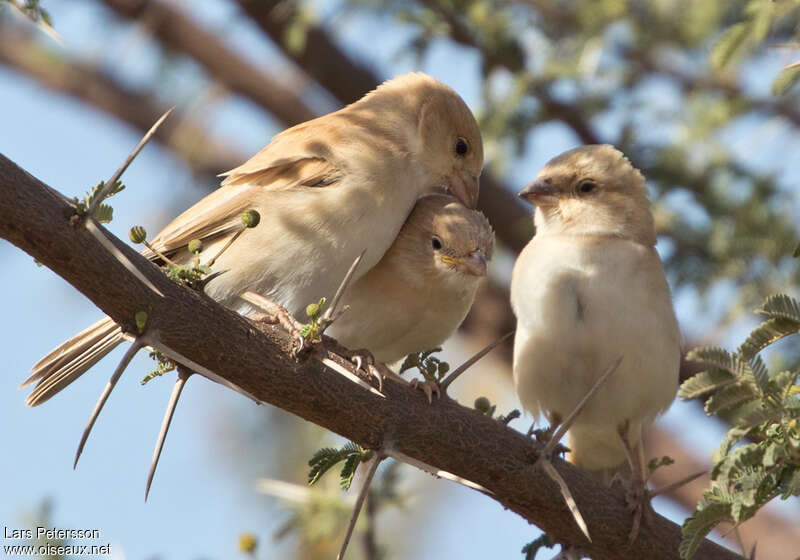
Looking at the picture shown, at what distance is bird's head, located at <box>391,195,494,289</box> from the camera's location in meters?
5.10

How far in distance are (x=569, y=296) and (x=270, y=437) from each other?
4.22 m

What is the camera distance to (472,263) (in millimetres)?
5145

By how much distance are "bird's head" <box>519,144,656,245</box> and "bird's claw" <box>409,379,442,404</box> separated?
1.91 metres

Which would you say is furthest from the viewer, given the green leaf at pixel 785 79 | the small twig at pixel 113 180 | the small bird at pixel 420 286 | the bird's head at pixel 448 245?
the bird's head at pixel 448 245

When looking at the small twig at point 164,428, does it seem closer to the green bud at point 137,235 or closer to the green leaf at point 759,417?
the green bud at point 137,235

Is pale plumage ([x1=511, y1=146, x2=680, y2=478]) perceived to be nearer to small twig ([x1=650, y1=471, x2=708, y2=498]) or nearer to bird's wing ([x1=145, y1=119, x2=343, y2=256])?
small twig ([x1=650, y1=471, x2=708, y2=498])

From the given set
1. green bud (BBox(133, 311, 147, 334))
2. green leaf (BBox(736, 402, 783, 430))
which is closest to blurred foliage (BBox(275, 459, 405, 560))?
green leaf (BBox(736, 402, 783, 430))

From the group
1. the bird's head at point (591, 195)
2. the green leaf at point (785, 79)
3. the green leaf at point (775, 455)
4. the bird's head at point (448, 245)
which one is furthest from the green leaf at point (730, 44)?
the green leaf at point (775, 455)

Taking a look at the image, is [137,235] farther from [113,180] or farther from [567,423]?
[567,423]

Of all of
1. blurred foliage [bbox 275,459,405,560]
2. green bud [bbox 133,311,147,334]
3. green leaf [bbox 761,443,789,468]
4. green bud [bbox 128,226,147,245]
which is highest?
blurred foliage [bbox 275,459,405,560]

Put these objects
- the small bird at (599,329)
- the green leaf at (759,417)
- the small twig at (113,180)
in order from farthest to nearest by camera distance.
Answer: the small bird at (599,329)
the green leaf at (759,417)
the small twig at (113,180)

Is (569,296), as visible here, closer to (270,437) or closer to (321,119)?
(321,119)

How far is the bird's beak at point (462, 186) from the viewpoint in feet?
18.0

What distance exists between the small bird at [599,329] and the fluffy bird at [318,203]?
2.39 ft
